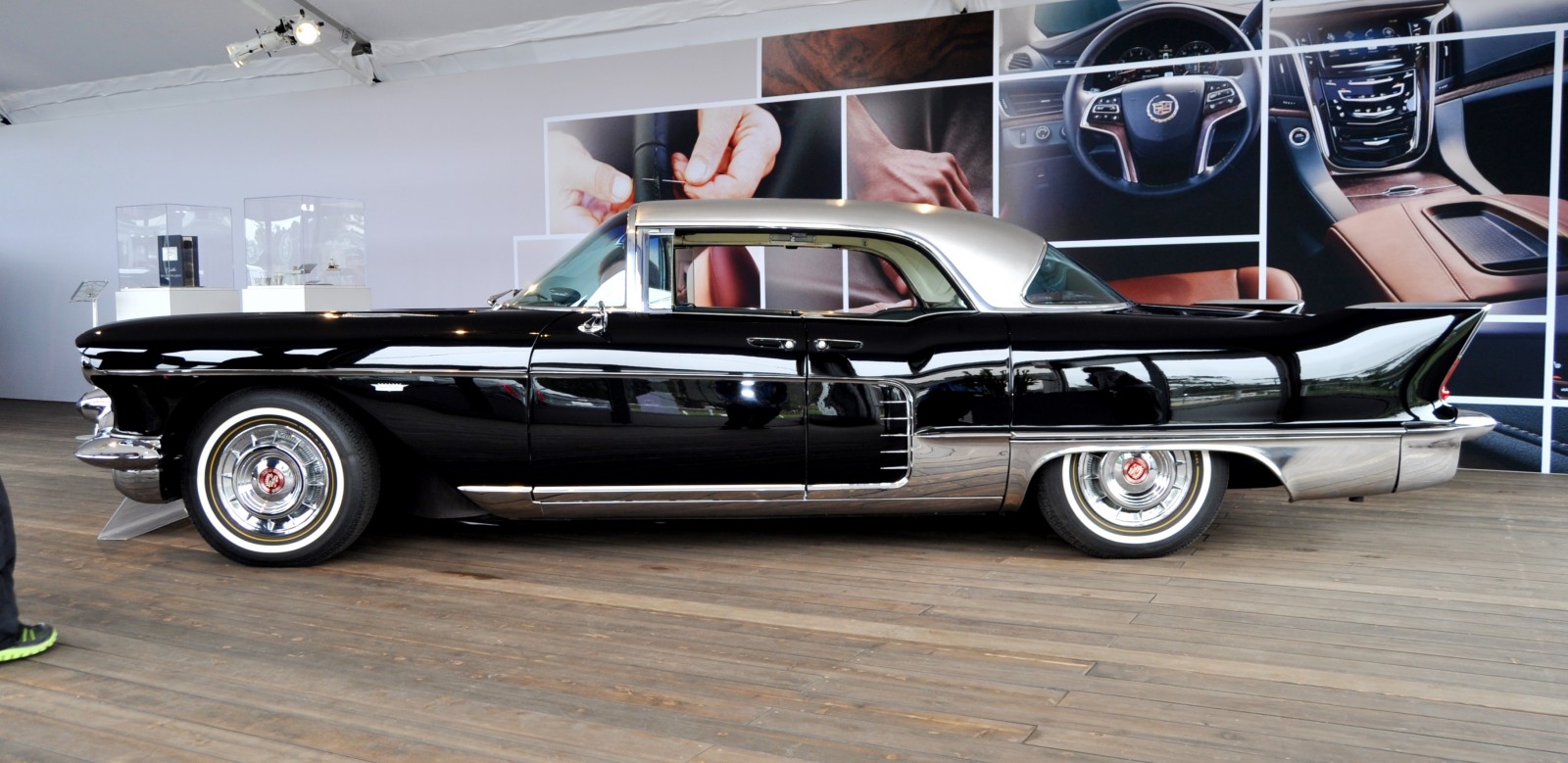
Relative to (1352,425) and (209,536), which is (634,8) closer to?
(209,536)

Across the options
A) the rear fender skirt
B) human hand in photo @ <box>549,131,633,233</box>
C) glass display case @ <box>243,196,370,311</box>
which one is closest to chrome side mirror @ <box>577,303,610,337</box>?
the rear fender skirt

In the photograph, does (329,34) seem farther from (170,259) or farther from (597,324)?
(597,324)

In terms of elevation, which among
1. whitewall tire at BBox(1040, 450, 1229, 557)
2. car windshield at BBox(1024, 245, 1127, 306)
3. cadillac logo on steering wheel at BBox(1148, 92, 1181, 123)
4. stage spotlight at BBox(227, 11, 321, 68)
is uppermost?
stage spotlight at BBox(227, 11, 321, 68)

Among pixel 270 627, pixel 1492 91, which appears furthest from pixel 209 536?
pixel 1492 91

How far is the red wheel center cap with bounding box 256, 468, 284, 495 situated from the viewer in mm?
3914

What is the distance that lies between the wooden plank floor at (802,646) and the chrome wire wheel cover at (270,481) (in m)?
0.18

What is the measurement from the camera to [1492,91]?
20.8ft

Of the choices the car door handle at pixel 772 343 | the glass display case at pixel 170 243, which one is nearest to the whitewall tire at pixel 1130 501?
the car door handle at pixel 772 343

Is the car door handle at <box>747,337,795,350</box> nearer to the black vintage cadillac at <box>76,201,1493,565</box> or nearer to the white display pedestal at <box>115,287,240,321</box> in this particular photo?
the black vintage cadillac at <box>76,201,1493,565</box>

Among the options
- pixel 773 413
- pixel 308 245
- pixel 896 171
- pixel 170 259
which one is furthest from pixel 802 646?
pixel 170 259

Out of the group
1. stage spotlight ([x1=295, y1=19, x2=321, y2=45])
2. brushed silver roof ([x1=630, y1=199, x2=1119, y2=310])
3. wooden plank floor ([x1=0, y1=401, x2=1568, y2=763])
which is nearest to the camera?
wooden plank floor ([x1=0, y1=401, x2=1568, y2=763])

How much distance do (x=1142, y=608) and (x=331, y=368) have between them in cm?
277

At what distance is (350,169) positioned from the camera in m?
10.3

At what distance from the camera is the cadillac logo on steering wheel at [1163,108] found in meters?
7.04
